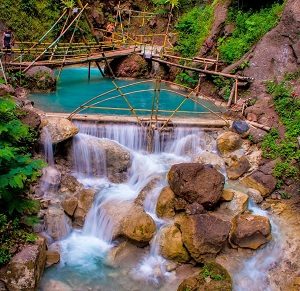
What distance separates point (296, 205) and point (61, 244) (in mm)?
6561

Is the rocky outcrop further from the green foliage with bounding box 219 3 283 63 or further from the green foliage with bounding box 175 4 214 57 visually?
the green foliage with bounding box 219 3 283 63

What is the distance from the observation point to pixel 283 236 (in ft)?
31.6

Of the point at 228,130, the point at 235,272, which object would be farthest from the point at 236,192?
the point at 228,130

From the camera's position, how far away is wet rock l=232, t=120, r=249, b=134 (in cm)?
1290

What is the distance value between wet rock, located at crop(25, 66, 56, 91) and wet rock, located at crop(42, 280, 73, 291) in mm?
10295

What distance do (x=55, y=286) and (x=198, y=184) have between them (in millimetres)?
4182

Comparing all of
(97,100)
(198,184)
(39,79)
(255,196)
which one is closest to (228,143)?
(255,196)

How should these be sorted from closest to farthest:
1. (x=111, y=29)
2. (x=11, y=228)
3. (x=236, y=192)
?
(x=11, y=228), (x=236, y=192), (x=111, y=29)

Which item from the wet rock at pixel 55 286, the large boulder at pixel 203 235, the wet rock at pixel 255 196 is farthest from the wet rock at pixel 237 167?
the wet rock at pixel 55 286

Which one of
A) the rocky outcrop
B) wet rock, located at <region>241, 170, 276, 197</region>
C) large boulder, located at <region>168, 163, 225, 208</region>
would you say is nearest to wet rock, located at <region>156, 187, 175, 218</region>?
large boulder, located at <region>168, 163, 225, 208</region>

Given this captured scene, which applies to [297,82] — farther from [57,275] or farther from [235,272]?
[57,275]

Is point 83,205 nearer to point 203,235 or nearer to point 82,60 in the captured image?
Result: point 203,235

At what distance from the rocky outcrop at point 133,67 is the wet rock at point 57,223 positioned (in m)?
12.8

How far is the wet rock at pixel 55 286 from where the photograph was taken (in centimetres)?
804
